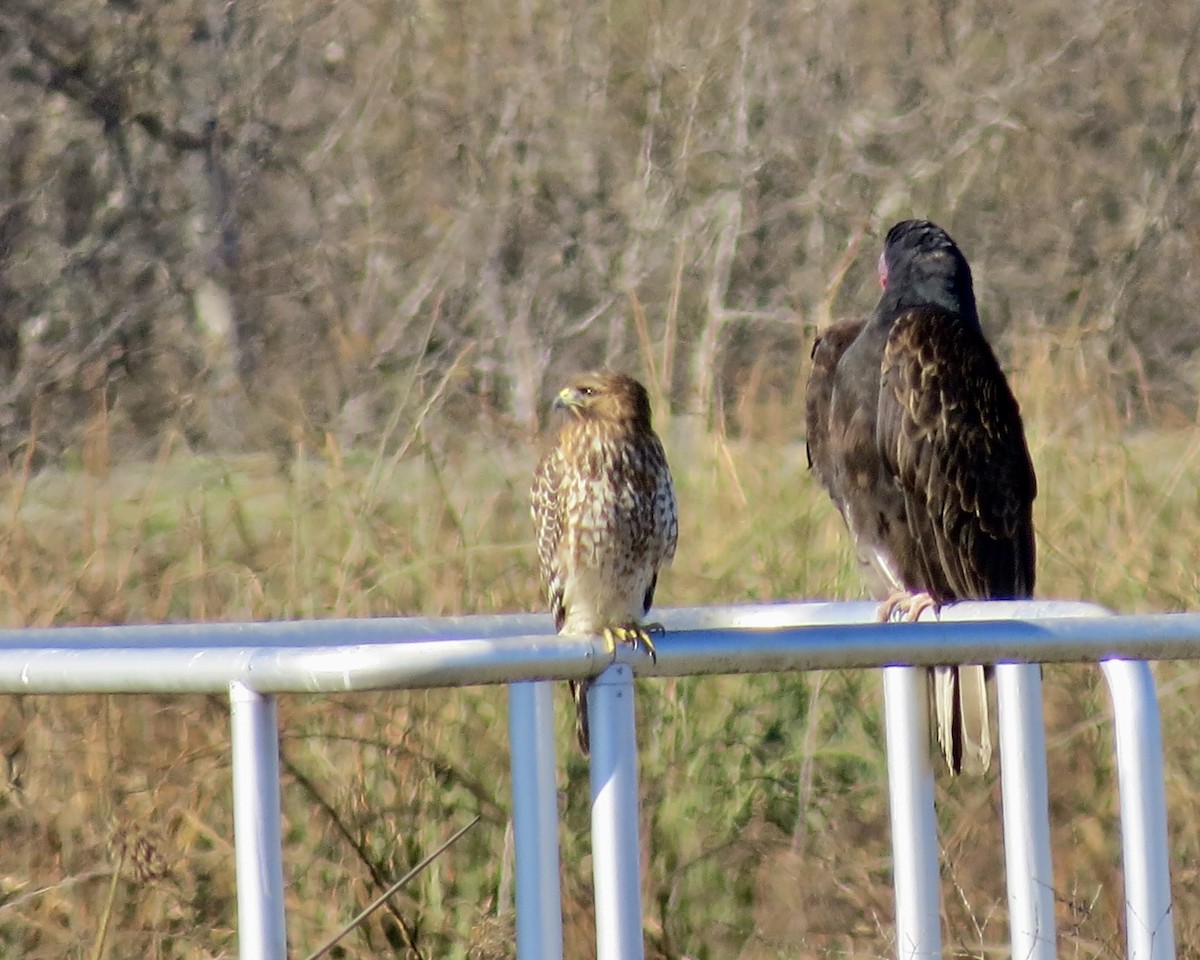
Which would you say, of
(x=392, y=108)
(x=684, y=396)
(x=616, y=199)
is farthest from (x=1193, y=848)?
(x=392, y=108)

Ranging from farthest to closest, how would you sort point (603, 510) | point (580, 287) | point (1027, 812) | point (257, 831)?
1. point (580, 287)
2. point (603, 510)
3. point (1027, 812)
4. point (257, 831)

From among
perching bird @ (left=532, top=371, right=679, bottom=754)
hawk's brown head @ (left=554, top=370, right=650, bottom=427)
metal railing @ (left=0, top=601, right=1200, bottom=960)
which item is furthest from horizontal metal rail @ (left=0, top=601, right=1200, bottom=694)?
hawk's brown head @ (left=554, top=370, right=650, bottom=427)

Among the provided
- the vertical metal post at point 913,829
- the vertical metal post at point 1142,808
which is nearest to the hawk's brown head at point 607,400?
the vertical metal post at point 913,829

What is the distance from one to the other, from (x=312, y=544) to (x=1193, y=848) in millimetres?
1910

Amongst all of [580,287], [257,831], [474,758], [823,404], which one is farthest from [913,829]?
[580,287]

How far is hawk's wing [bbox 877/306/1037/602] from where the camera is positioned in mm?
3988

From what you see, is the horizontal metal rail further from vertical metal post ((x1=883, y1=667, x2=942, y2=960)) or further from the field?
the field

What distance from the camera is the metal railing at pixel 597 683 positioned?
1.58 meters

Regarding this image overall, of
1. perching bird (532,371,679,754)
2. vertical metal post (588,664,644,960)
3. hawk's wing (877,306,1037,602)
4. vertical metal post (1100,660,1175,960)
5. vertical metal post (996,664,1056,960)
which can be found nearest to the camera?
vertical metal post (588,664,644,960)

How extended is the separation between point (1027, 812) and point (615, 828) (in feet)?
2.51

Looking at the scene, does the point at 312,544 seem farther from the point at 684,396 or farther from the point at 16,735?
the point at 684,396

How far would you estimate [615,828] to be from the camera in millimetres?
1650

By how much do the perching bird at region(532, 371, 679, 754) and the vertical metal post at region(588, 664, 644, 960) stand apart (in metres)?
1.30

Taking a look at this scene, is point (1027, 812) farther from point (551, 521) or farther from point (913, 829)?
point (551, 521)
